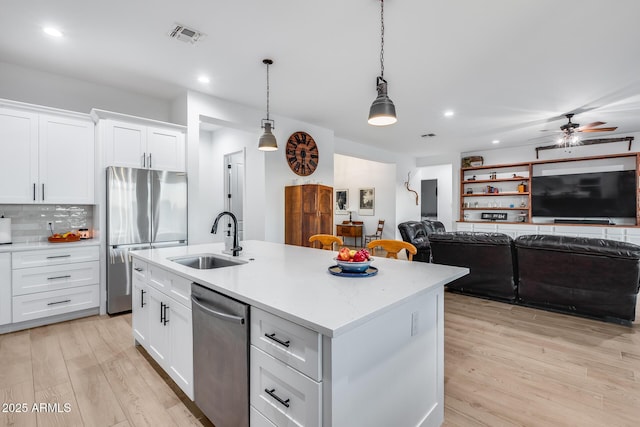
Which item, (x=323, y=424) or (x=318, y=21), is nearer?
(x=323, y=424)

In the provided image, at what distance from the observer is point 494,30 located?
2711 millimetres

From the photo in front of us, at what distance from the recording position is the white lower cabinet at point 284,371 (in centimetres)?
112

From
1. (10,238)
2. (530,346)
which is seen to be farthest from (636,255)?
(10,238)

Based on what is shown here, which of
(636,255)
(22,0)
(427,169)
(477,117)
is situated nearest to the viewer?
(22,0)

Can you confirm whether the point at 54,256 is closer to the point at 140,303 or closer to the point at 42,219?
the point at 42,219

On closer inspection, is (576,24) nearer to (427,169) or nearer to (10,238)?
(10,238)

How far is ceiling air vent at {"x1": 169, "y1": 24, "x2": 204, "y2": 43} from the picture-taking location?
8.85 feet

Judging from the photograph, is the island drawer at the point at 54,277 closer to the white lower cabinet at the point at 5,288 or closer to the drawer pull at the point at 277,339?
the white lower cabinet at the point at 5,288

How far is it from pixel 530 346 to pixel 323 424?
255 centimetres

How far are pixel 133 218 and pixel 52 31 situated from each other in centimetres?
191

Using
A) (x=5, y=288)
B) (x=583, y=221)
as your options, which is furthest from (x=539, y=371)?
(x=583, y=221)

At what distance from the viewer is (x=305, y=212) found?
515 centimetres

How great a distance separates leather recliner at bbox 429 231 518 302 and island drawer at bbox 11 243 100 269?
4309mm

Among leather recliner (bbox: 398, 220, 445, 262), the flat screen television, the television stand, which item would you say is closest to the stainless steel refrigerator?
leather recliner (bbox: 398, 220, 445, 262)
